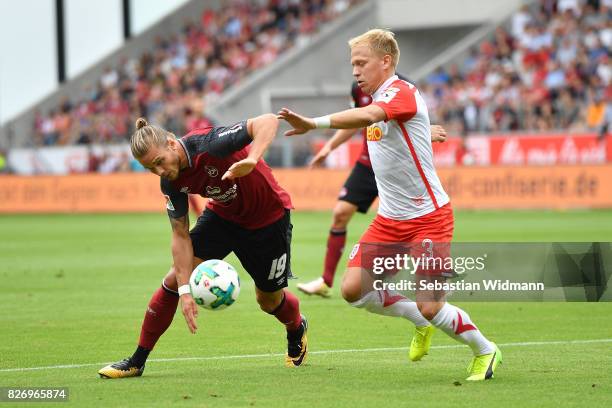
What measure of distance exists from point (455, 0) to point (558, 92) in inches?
360

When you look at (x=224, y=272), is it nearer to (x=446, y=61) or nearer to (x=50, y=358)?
(x=50, y=358)

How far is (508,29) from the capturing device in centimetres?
3488

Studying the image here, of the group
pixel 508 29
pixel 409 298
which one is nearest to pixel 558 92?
pixel 508 29

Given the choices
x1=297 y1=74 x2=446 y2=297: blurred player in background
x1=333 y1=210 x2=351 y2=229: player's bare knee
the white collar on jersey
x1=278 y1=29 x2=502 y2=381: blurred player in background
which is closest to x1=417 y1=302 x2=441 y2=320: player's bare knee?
x1=278 y1=29 x2=502 y2=381: blurred player in background

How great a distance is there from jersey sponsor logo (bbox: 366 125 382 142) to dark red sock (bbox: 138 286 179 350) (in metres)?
1.76

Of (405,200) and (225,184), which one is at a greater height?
(225,184)

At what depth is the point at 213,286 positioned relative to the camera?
7.44 m

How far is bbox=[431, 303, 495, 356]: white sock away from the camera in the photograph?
748cm

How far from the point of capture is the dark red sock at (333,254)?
12.5 m

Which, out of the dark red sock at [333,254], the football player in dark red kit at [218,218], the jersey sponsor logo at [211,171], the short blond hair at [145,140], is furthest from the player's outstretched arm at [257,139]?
the dark red sock at [333,254]
